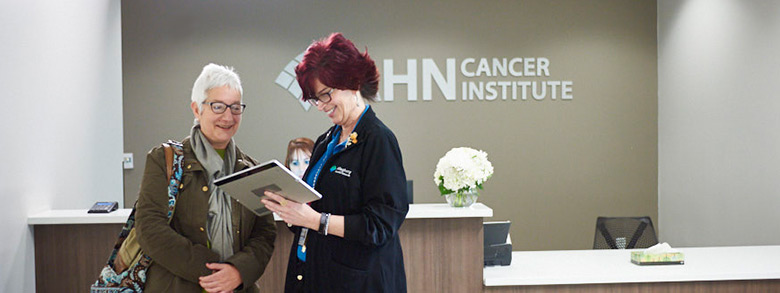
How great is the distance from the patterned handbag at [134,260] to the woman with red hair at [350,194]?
351mm

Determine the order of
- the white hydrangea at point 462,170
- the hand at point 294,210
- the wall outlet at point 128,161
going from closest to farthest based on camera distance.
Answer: the hand at point 294,210
the white hydrangea at point 462,170
the wall outlet at point 128,161

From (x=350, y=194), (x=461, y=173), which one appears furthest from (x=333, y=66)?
(x=461, y=173)

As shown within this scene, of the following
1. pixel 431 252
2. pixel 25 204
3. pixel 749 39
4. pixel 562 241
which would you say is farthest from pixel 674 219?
pixel 25 204

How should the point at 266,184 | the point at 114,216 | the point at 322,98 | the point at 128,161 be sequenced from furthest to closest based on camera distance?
the point at 128,161
the point at 114,216
the point at 322,98
the point at 266,184

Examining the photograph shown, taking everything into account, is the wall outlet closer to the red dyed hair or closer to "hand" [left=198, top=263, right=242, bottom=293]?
"hand" [left=198, top=263, right=242, bottom=293]

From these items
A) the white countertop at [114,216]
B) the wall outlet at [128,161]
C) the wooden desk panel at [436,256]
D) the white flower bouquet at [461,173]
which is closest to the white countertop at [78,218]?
the white countertop at [114,216]

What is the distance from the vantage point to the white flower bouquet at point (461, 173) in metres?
2.99

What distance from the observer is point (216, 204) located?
2113 mm

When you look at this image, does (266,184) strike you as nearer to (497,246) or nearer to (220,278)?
(220,278)

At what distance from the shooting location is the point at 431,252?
293 centimetres

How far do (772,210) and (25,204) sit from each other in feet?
14.9

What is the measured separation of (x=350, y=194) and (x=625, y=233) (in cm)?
289

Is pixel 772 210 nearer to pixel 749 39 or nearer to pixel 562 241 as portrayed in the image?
pixel 749 39

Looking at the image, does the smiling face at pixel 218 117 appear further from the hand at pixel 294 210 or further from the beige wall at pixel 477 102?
the beige wall at pixel 477 102
